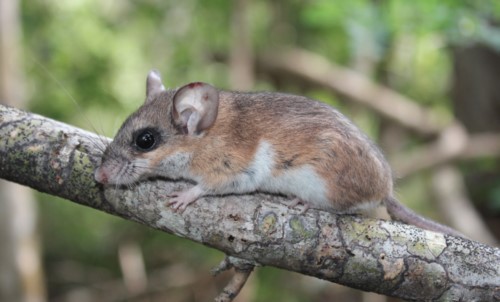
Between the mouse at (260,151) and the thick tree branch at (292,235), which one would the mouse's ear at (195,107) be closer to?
the mouse at (260,151)

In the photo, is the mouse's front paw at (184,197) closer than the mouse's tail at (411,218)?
Yes

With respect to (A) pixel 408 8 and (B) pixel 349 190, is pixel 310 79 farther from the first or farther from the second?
(B) pixel 349 190

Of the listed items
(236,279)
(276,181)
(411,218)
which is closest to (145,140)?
(276,181)

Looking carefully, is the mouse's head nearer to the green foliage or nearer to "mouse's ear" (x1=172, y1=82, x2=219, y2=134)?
"mouse's ear" (x1=172, y1=82, x2=219, y2=134)

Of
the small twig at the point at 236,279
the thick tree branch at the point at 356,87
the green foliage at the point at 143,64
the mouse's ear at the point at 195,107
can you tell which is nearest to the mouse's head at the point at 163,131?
the mouse's ear at the point at 195,107

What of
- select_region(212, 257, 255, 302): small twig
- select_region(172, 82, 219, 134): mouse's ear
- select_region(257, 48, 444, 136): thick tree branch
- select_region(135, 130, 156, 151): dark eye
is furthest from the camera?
select_region(257, 48, 444, 136): thick tree branch

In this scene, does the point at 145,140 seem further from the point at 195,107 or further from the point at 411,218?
the point at 411,218

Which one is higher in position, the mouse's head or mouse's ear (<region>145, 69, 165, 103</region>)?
mouse's ear (<region>145, 69, 165, 103</region>)

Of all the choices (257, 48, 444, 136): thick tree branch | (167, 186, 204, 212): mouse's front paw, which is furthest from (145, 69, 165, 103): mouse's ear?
(257, 48, 444, 136): thick tree branch
